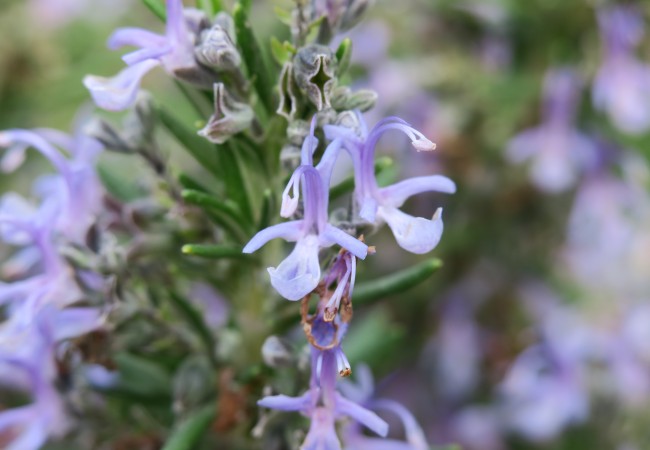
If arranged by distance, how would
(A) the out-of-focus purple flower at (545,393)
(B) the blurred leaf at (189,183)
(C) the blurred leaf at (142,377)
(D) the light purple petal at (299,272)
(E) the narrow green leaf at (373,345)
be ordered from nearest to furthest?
(D) the light purple petal at (299,272)
(B) the blurred leaf at (189,183)
(C) the blurred leaf at (142,377)
(E) the narrow green leaf at (373,345)
(A) the out-of-focus purple flower at (545,393)

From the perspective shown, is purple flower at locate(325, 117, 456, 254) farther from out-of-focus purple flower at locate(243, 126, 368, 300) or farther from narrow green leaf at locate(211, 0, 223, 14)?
narrow green leaf at locate(211, 0, 223, 14)

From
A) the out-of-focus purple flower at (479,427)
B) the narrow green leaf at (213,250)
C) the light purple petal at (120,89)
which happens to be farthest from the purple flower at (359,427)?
Answer: the out-of-focus purple flower at (479,427)

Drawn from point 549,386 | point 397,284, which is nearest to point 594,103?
point 549,386

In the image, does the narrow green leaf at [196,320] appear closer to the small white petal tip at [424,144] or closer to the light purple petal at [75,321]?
the light purple petal at [75,321]

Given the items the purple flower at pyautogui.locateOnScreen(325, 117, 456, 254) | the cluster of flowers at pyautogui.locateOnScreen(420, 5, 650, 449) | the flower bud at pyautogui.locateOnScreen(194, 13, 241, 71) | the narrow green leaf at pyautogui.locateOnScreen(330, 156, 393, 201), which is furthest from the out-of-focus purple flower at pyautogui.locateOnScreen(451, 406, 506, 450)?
the flower bud at pyautogui.locateOnScreen(194, 13, 241, 71)

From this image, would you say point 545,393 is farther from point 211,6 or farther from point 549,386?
point 211,6
